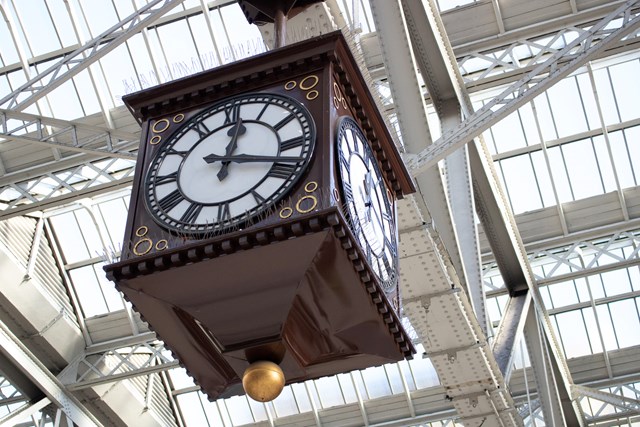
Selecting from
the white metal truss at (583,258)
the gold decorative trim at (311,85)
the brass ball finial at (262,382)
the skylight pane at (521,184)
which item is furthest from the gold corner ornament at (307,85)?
the skylight pane at (521,184)

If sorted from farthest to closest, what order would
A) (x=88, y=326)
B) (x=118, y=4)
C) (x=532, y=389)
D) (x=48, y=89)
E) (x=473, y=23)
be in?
(x=532, y=389), (x=88, y=326), (x=118, y=4), (x=473, y=23), (x=48, y=89)

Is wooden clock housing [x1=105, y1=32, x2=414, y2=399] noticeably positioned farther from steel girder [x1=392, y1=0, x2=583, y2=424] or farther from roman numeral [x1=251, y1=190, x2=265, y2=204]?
steel girder [x1=392, y1=0, x2=583, y2=424]

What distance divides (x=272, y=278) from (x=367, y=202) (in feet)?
3.15

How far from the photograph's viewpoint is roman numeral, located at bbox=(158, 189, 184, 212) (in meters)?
5.74

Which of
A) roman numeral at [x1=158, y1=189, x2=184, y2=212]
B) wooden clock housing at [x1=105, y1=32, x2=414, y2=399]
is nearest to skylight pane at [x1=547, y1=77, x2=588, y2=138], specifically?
wooden clock housing at [x1=105, y1=32, x2=414, y2=399]

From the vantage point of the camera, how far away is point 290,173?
562cm

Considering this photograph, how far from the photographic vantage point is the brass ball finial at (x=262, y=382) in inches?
203

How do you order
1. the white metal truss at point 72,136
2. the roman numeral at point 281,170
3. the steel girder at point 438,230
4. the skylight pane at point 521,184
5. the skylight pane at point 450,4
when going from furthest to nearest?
the skylight pane at point 521,184 < the skylight pane at point 450,4 < the white metal truss at point 72,136 < the steel girder at point 438,230 < the roman numeral at point 281,170

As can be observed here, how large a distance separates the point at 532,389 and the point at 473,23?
10237 millimetres

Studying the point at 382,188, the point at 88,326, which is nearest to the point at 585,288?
the point at 88,326

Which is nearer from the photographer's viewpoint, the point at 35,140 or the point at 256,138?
the point at 256,138

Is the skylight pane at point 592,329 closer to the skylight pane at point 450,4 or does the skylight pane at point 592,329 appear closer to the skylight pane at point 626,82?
the skylight pane at point 626,82

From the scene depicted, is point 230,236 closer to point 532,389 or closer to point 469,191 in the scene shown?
point 469,191

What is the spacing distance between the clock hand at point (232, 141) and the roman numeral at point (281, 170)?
0.84 ft
